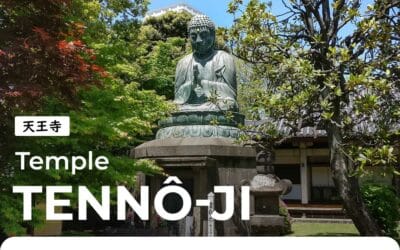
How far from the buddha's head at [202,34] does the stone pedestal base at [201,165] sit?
1.99 m

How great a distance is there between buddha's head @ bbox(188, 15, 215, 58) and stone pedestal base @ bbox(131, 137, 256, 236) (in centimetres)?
199

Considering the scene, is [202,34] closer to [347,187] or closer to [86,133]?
[86,133]

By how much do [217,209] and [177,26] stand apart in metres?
12.1

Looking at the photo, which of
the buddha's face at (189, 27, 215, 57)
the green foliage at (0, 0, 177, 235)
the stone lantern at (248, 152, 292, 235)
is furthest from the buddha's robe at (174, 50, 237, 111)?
the stone lantern at (248, 152, 292, 235)

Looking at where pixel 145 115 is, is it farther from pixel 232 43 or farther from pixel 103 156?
pixel 232 43

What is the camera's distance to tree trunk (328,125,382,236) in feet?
19.0

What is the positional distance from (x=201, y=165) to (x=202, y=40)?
273 cm

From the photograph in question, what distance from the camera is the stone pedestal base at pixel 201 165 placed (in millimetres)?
8391

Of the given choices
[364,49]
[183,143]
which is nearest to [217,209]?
[183,143]

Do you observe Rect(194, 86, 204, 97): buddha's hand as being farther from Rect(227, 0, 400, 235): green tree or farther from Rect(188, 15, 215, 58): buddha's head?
Rect(227, 0, 400, 235): green tree

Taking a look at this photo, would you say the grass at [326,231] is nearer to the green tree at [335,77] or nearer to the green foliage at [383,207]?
the green foliage at [383,207]

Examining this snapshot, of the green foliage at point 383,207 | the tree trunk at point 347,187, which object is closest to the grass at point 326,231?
the green foliage at point 383,207

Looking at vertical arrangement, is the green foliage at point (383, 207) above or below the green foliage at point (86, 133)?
below

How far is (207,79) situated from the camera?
384 inches
